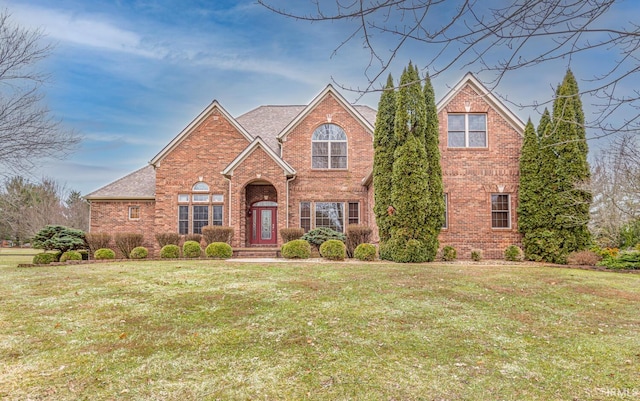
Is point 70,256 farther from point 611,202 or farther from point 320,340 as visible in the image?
point 611,202

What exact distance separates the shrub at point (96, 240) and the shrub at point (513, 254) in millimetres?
17043

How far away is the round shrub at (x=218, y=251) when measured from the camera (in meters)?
16.1

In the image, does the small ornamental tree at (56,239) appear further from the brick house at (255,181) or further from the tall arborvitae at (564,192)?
the tall arborvitae at (564,192)

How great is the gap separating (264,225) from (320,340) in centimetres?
1506

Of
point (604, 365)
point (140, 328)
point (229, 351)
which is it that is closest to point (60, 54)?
point (140, 328)

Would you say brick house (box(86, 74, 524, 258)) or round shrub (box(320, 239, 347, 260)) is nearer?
round shrub (box(320, 239, 347, 260))

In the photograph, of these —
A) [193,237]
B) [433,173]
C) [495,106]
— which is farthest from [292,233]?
[495,106]

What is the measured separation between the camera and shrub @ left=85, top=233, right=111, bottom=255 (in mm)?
17312

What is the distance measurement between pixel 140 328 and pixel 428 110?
13351mm

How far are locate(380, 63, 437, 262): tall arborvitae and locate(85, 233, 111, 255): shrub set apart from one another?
1205 cm

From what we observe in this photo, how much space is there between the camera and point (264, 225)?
66.2ft

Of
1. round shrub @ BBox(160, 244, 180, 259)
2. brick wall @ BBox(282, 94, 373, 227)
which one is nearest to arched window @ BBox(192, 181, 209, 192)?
brick wall @ BBox(282, 94, 373, 227)

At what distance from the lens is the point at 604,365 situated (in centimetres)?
466

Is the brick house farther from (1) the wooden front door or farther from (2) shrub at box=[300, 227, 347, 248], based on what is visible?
(2) shrub at box=[300, 227, 347, 248]
